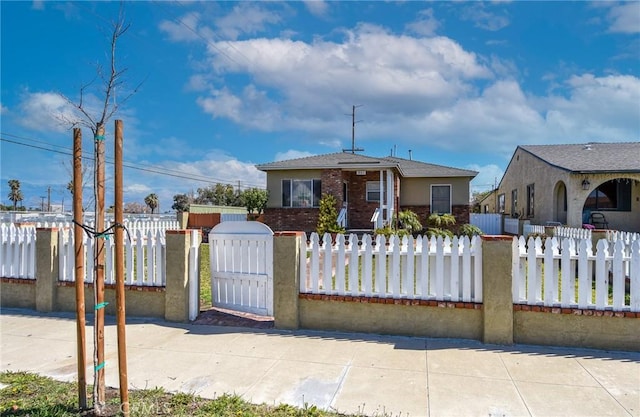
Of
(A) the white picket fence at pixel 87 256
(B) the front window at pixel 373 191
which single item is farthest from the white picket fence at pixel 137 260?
(B) the front window at pixel 373 191

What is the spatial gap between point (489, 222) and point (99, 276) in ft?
70.4

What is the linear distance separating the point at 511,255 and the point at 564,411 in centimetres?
187

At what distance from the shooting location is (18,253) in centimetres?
639

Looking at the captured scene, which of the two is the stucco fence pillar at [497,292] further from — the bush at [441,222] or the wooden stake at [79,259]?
the bush at [441,222]

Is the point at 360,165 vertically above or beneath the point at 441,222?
above

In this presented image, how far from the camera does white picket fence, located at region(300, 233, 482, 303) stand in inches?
184

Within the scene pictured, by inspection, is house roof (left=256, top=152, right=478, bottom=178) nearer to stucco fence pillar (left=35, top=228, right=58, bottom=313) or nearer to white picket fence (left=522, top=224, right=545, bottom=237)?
white picket fence (left=522, top=224, right=545, bottom=237)

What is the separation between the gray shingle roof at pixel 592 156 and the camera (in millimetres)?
15188

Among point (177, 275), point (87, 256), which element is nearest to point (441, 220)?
point (177, 275)

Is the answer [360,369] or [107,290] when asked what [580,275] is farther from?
[107,290]

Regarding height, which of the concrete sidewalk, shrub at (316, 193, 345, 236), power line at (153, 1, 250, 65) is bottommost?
the concrete sidewalk

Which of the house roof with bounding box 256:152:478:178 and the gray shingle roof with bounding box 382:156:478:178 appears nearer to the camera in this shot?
the house roof with bounding box 256:152:478:178

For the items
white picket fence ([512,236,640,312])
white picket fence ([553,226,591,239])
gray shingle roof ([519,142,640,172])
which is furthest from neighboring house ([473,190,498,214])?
white picket fence ([512,236,640,312])

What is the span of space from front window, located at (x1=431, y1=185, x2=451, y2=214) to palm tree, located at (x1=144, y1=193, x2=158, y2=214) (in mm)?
43218
